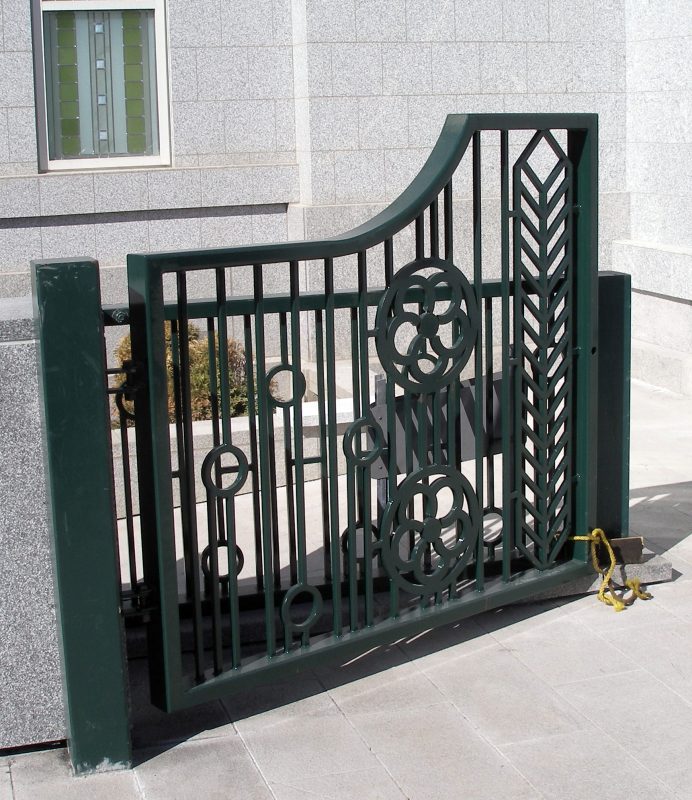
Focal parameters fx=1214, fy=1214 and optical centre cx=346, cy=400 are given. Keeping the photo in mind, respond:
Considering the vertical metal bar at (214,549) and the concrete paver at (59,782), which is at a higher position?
→ the vertical metal bar at (214,549)

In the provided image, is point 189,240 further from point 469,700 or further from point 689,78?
point 469,700

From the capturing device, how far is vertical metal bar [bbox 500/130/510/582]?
4258mm

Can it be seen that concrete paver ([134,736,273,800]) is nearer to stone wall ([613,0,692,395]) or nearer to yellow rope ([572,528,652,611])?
yellow rope ([572,528,652,611])

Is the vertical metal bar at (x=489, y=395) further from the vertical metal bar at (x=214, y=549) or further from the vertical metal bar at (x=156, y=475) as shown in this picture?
the vertical metal bar at (x=156, y=475)

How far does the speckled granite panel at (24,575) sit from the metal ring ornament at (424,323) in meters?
1.14

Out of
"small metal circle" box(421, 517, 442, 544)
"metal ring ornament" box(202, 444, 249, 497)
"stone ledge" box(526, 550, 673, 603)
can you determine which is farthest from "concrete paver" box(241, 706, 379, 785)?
"stone ledge" box(526, 550, 673, 603)

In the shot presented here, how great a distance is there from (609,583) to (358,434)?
1412 millimetres

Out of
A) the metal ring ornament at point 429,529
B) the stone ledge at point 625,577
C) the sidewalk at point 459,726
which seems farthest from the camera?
the stone ledge at point 625,577

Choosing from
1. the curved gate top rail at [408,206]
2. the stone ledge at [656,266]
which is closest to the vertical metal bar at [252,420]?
the curved gate top rail at [408,206]

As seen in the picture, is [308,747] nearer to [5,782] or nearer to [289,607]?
[289,607]

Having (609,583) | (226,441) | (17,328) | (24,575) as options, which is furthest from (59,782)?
(609,583)

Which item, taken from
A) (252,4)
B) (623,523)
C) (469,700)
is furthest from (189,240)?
(469,700)

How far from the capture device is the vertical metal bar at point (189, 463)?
3609mm

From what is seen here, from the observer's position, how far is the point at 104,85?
919cm
